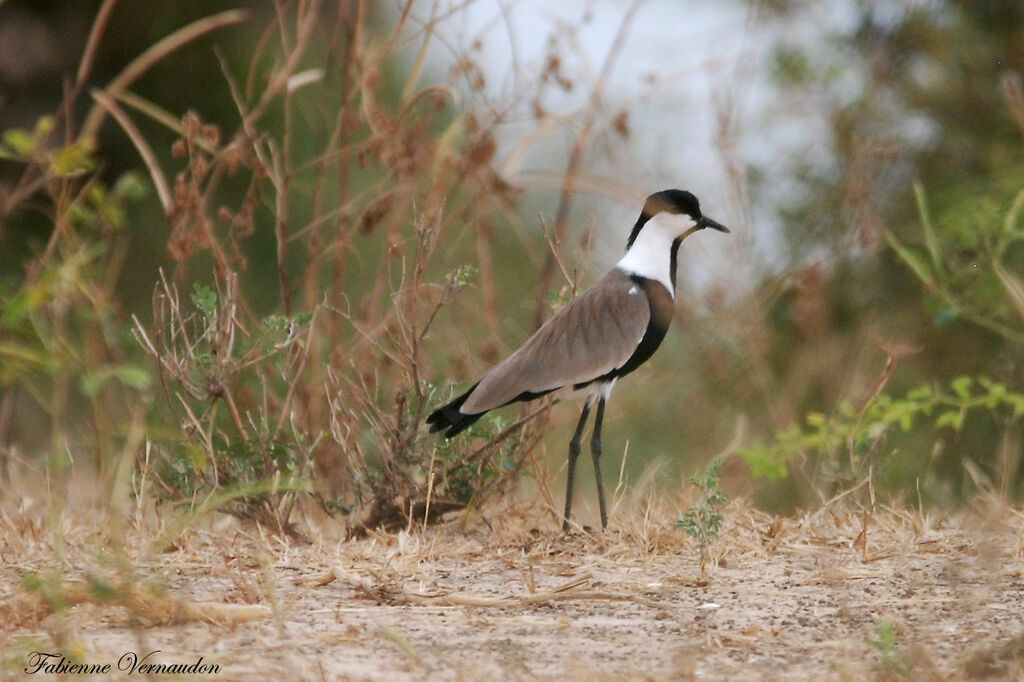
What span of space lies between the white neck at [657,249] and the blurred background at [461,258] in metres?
0.25

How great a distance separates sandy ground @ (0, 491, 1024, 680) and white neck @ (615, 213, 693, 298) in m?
1.05

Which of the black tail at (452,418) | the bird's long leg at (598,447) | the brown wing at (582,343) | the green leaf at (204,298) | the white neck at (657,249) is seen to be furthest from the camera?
the white neck at (657,249)

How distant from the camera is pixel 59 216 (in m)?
4.01

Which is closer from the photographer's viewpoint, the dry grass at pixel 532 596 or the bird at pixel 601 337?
the dry grass at pixel 532 596

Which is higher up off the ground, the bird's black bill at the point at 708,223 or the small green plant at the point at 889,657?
the bird's black bill at the point at 708,223

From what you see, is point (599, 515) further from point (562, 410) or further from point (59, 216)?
point (59, 216)

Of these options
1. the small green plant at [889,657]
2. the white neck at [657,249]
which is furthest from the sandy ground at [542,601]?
the white neck at [657,249]

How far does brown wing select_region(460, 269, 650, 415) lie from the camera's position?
455 centimetres

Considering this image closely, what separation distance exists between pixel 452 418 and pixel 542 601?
3.45 feet

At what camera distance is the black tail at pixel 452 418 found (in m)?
4.34

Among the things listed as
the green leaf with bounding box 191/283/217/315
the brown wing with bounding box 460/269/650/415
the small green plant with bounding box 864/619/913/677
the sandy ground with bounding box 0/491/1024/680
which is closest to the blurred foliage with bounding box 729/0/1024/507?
the brown wing with bounding box 460/269/650/415

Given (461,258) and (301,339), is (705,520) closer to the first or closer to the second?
(301,339)
